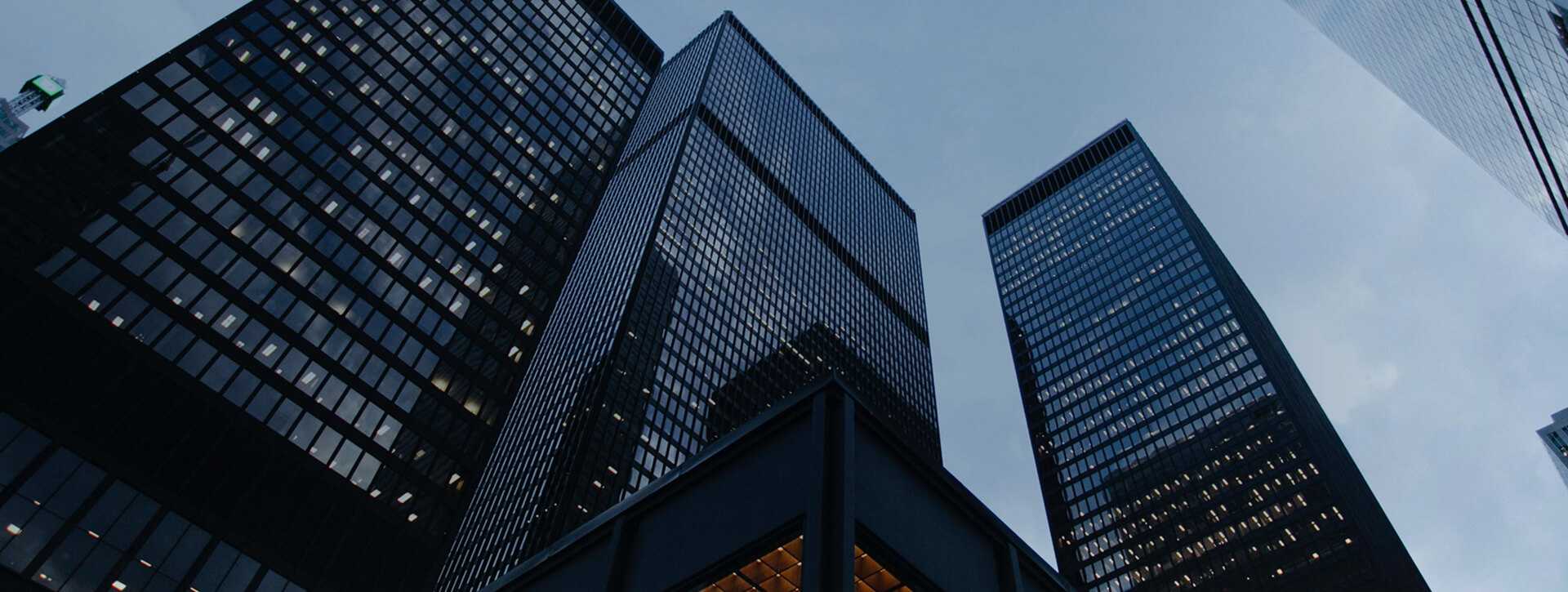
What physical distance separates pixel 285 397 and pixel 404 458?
8356 mm

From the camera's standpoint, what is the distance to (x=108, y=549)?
147ft

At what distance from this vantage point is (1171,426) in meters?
134

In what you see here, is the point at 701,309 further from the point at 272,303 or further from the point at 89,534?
the point at 89,534

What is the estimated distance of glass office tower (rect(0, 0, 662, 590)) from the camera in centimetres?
4759

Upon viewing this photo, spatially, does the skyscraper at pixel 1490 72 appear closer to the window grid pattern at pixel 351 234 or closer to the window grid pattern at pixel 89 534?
the window grid pattern at pixel 351 234

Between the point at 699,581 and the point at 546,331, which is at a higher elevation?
the point at 546,331

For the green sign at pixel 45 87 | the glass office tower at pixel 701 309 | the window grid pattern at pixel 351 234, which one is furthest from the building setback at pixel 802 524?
the green sign at pixel 45 87

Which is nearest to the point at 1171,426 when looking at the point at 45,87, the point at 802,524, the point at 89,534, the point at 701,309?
the point at 701,309

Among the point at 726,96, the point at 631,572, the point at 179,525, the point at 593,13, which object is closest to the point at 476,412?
the point at 179,525

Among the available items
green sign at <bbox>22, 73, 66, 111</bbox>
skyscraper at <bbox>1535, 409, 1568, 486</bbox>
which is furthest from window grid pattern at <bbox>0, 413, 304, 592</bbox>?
skyscraper at <bbox>1535, 409, 1568, 486</bbox>

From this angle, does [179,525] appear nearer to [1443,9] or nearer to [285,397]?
[285,397]

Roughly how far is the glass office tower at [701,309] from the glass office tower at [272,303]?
18.1 m

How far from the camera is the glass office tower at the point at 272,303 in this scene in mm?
47594

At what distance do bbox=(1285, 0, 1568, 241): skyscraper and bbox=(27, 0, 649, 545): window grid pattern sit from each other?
218 feet
